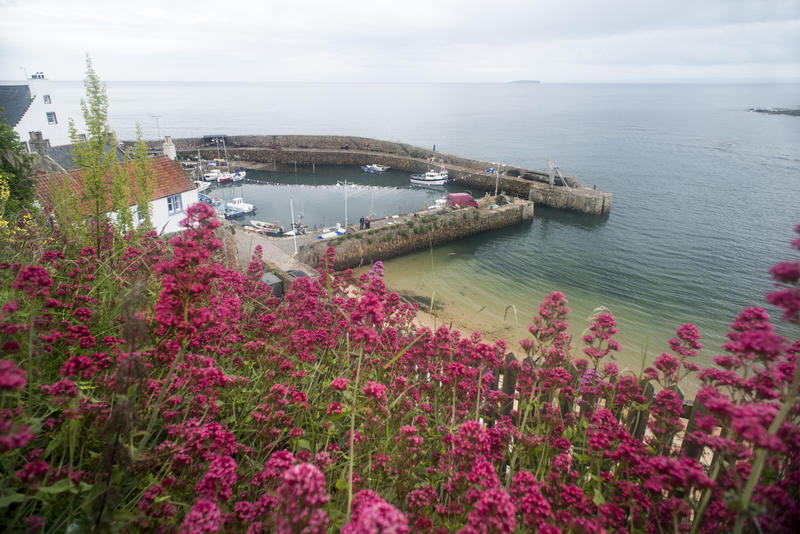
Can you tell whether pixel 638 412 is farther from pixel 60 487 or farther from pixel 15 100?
pixel 15 100

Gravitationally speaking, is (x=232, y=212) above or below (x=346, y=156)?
below

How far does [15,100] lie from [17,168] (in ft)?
113

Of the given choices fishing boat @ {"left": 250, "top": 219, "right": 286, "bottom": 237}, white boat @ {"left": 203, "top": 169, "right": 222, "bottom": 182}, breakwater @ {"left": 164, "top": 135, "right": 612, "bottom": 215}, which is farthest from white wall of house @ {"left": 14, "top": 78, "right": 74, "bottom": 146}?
breakwater @ {"left": 164, "top": 135, "right": 612, "bottom": 215}

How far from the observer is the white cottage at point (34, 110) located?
3725 cm

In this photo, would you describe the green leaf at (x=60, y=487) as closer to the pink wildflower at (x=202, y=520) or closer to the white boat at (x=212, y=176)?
the pink wildflower at (x=202, y=520)

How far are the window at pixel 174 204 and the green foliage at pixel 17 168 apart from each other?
19.3 feet

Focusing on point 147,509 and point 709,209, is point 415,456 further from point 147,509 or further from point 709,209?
point 709,209

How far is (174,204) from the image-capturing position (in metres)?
21.4

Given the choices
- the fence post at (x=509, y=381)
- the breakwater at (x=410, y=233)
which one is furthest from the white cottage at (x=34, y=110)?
the fence post at (x=509, y=381)

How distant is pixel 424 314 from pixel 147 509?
59.0 ft

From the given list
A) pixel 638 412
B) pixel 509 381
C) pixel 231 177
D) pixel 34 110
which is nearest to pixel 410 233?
pixel 509 381

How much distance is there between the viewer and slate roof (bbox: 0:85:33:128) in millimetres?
36156

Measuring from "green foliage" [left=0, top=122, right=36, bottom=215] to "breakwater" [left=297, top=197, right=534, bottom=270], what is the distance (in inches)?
534

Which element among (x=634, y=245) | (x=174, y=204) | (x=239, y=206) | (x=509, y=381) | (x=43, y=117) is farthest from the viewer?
(x=239, y=206)
